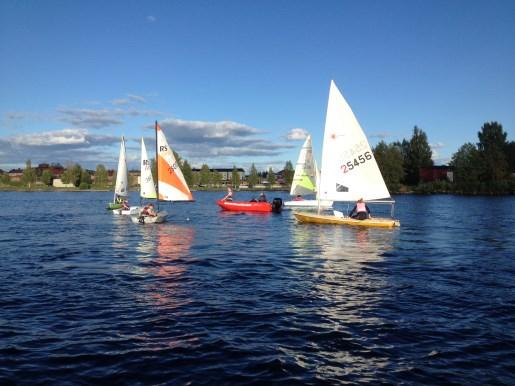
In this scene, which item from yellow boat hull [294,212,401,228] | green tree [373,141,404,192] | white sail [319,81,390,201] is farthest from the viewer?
green tree [373,141,404,192]

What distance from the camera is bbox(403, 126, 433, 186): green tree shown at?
16762 cm

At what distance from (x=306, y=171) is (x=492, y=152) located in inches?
4164

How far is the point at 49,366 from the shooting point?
9328mm

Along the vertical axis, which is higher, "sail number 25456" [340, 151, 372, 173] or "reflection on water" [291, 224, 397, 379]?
"sail number 25456" [340, 151, 372, 173]

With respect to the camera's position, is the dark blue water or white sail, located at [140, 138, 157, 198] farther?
white sail, located at [140, 138, 157, 198]

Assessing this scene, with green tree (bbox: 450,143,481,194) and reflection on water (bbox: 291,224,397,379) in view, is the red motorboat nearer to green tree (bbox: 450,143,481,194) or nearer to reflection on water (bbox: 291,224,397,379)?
reflection on water (bbox: 291,224,397,379)

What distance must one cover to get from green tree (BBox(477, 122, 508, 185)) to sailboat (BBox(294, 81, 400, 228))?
119m

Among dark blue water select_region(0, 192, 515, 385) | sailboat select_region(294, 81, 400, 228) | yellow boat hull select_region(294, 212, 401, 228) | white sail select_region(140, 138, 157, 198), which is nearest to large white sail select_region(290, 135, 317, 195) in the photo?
white sail select_region(140, 138, 157, 198)

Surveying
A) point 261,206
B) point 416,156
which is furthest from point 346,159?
point 416,156

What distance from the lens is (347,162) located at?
117 feet

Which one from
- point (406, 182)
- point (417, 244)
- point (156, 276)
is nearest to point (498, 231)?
point (417, 244)

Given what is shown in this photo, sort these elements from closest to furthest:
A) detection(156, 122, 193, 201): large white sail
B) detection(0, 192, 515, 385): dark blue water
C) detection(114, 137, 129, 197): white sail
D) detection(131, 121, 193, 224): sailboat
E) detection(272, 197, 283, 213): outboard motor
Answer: detection(0, 192, 515, 385): dark blue water, detection(131, 121, 193, 224): sailboat, detection(156, 122, 193, 201): large white sail, detection(272, 197, 283, 213): outboard motor, detection(114, 137, 129, 197): white sail

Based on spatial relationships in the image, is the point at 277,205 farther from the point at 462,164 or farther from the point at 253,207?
the point at 462,164

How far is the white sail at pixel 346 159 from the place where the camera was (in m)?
35.2
